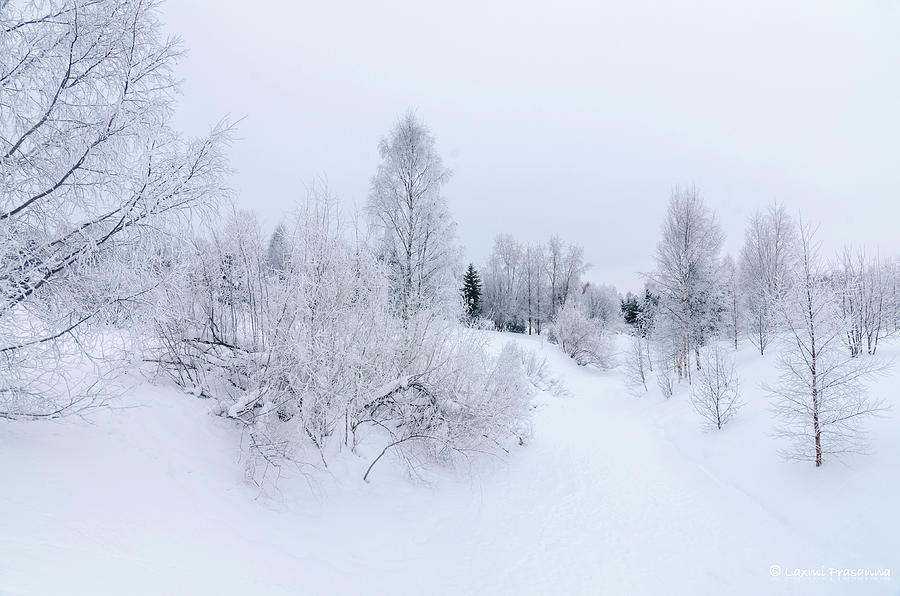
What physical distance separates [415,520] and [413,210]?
1020cm

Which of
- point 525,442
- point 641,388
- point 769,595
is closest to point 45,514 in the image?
point 769,595

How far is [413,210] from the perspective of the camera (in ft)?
45.8

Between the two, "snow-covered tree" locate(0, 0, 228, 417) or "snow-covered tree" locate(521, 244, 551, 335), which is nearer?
"snow-covered tree" locate(0, 0, 228, 417)

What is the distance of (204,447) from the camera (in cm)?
545

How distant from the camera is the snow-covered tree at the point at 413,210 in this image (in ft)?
45.3

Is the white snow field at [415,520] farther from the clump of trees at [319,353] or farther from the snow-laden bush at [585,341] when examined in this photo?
the snow-laden bush at [585,341]

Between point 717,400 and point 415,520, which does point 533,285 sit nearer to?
point 717,400

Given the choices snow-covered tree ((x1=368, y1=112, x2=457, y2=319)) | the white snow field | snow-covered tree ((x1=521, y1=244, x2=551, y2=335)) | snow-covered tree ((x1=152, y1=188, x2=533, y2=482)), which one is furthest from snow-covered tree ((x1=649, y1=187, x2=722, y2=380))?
snow-covered tree ((x1=521, y1=244, x2=551, y2=335))

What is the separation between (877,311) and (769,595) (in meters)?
14.2

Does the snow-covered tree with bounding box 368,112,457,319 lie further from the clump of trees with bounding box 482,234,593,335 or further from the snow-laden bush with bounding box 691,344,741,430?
the clump of trees with bounding box 482,234,593,335

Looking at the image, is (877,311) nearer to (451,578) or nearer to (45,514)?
(451,578)

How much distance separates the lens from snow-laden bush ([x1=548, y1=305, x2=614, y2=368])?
26734mm

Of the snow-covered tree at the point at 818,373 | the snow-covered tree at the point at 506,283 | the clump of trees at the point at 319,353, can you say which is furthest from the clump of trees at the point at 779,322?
the snow-covered tree at the point at 506,283

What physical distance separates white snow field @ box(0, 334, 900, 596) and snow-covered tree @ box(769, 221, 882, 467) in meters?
0.35
